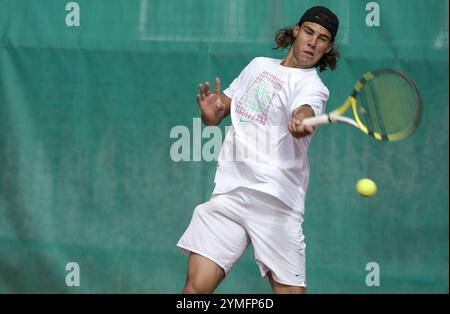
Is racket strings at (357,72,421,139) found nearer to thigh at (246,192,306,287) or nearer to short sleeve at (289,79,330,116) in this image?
short sleeve at (289,79,330,116)

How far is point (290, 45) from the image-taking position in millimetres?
4664

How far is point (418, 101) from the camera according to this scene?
390 centimetres

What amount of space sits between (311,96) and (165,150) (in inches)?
56.1

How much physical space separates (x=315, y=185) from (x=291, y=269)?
43.7 inches

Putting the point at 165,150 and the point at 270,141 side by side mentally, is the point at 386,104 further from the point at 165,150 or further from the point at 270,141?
the point at 165,150

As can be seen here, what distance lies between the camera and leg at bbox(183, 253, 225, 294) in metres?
4.06

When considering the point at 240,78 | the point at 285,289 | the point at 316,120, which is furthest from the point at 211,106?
the point at 285,289

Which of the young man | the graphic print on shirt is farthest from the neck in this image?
the graphic print on shirt

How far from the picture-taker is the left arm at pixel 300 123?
3.67 metres

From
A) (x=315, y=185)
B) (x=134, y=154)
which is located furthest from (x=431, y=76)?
(x=134, y=154)

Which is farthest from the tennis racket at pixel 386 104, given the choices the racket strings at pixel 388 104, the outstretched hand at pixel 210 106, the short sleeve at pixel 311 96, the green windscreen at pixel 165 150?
the green windscreen at pixel 165 150

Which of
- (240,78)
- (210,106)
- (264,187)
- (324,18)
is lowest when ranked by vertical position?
(264,187)

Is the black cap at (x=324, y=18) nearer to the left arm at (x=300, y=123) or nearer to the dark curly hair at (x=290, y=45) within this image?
the dark curly hair at (x=290, y=45)

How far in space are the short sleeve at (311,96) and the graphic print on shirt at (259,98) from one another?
110 mm
